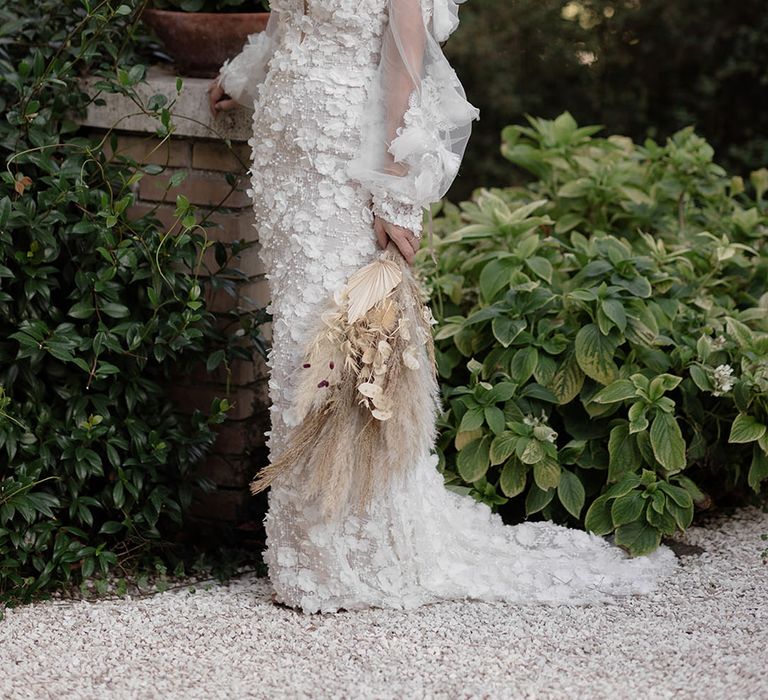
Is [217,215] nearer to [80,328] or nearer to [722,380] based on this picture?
[80,328]

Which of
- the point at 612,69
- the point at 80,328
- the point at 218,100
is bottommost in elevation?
the point at 80,328

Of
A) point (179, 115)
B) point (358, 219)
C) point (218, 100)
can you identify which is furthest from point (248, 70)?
point (358, 219)

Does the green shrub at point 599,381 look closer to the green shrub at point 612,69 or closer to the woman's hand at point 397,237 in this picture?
the woman's hand at point 397,237

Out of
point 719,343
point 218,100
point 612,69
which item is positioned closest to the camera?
point 218,100

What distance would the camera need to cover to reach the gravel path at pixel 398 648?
7.06 ft

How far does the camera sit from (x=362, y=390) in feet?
7.70

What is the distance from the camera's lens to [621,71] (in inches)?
259

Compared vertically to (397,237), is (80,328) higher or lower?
lower

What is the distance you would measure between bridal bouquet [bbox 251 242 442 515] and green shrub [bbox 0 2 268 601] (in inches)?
15.8

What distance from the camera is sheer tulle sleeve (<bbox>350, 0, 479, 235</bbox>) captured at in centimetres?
230

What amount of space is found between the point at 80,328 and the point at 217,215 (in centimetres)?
51

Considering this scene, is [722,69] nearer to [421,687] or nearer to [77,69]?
[77,69]

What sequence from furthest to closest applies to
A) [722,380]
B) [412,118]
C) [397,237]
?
[722,380], [397,237], [412,118]

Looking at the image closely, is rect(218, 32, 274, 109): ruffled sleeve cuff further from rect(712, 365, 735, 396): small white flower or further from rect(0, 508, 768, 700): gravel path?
rect(712, 365, 735, 396): small white flower
